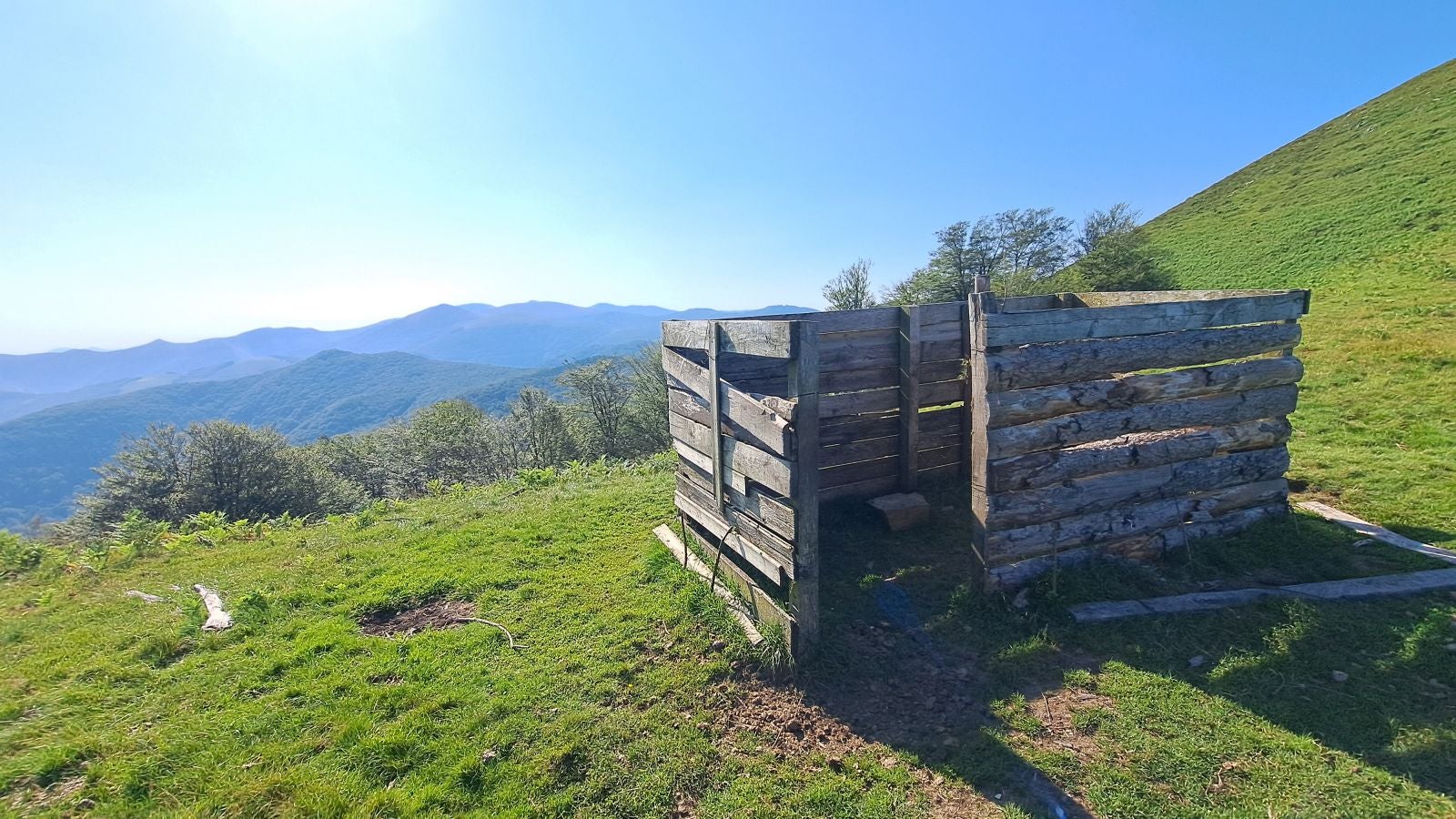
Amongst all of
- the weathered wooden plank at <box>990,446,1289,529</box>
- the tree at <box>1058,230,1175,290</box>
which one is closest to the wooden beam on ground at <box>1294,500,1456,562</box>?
the weathered wooden plank at <box>990,446,1289,529</box>

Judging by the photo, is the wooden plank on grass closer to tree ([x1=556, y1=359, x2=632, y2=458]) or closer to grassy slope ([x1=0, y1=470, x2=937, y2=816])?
grassy slope ([x1=0, y1=470, x2=937, y2=816])

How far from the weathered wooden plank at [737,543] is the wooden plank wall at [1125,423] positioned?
2.01 meters

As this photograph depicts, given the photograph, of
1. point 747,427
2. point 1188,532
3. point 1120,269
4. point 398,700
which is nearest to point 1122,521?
point 1188,532

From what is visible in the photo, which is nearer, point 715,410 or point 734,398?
point 734,398

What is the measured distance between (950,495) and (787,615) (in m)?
3.68

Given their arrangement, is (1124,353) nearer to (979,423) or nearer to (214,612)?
(979,423)

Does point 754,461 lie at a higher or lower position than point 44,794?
higher

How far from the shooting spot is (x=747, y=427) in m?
4.91

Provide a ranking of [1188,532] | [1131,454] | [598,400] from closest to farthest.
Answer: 1. [1131,454]
2. [1188,532]
3. [598,400]

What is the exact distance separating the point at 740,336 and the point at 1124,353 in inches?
155

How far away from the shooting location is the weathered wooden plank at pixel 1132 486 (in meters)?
5.21

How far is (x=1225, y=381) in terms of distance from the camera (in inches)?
236

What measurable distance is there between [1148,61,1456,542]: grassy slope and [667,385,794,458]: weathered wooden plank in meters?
7.27

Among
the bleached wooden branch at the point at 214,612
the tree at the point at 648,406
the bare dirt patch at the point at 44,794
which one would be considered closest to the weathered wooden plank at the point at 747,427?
the bare dirt patch at the point at 44,794
